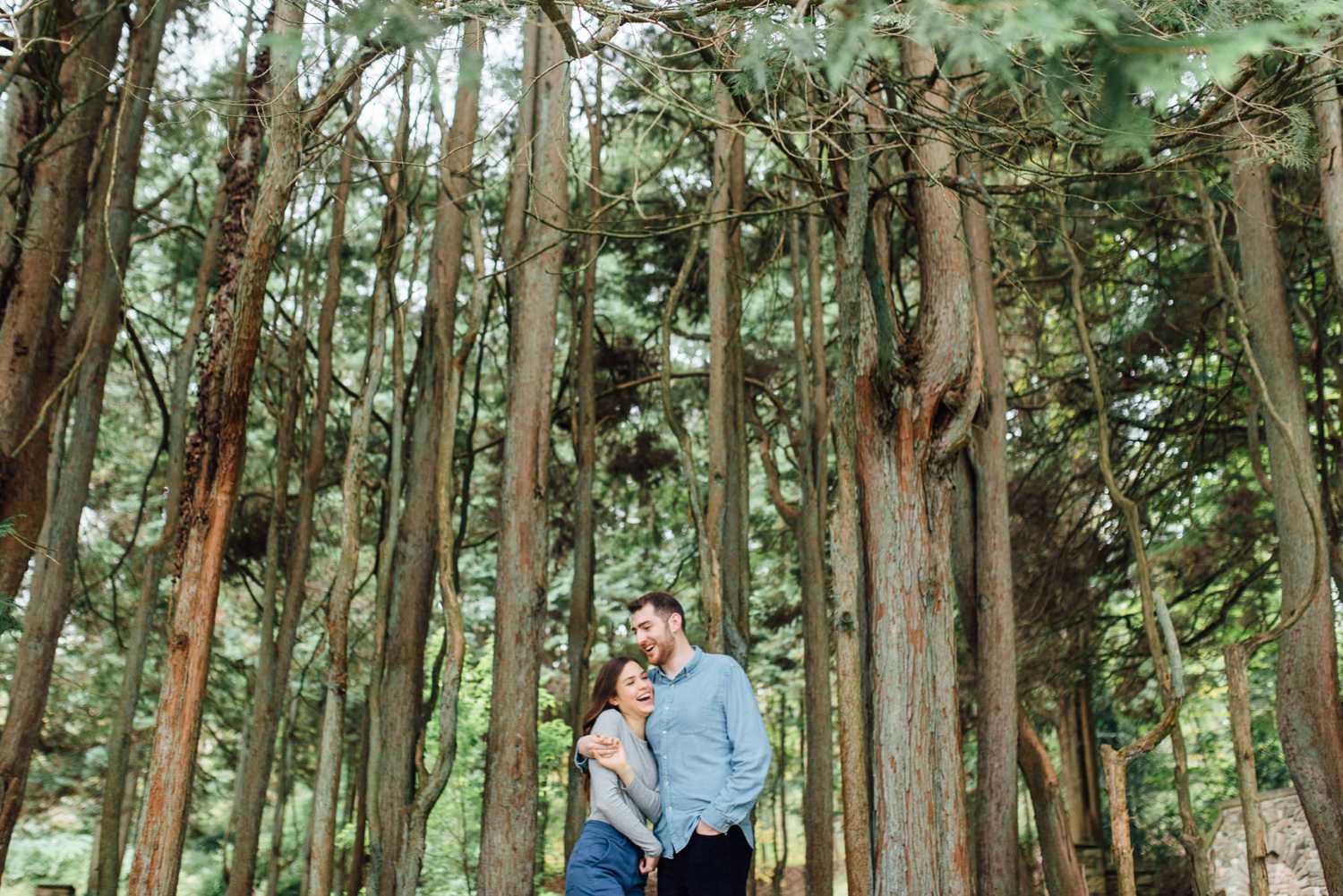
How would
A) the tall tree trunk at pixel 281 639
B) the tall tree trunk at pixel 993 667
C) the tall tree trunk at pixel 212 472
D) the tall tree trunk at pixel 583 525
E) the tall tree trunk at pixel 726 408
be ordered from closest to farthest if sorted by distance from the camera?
the tall tree trunk at pixel 212 472
the tall tree trunk at pixel 993 667
the tall tree trunk at pixel 726 408
the tall tree trunk at pixel 281 639
the tall tree trunk at pixel 583 525

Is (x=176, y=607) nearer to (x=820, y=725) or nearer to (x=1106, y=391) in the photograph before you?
(x=820, y=725)

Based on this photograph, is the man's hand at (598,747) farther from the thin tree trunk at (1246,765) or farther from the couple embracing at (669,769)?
the thin tree trunk at (1246,765)

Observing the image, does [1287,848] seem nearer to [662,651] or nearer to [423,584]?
[423,584]

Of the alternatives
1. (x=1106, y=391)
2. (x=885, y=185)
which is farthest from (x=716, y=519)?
(x=1106, y=391)

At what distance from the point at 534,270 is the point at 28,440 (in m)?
3.14

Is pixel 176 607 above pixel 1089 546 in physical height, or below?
below

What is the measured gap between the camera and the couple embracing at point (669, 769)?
387 centimetres

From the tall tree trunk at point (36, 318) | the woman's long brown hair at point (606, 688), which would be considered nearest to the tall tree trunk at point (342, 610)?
the tall tree trunk at point (36, 318)

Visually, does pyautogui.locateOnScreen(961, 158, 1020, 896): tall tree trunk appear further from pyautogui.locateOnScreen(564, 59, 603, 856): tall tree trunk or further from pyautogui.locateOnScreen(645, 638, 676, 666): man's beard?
pyautogui.locateOnScreen(645, 638, 676, 666): man's beard

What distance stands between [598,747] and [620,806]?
224 millimetres

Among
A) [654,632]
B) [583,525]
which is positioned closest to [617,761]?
[654,632]

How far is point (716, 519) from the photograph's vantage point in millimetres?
6820

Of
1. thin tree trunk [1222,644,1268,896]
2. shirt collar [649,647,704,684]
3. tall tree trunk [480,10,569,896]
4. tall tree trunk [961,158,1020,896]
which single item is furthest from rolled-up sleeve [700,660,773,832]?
tall tree trunk [961,158,1020,896]

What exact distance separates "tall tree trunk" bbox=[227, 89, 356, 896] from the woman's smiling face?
432 centimetres
